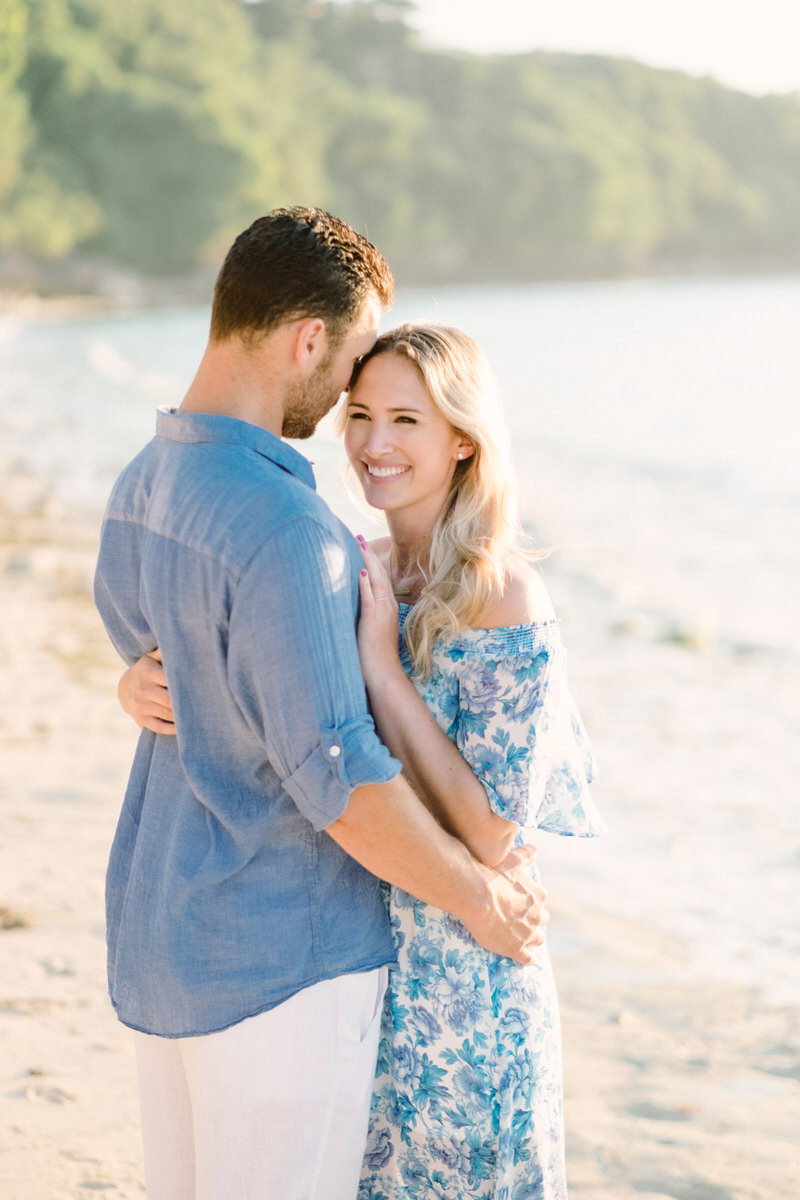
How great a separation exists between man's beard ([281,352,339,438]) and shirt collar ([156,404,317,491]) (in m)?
0.07

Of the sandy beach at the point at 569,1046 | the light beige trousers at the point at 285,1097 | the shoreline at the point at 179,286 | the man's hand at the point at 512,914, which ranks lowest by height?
the sandy beach at the point at 569,1046

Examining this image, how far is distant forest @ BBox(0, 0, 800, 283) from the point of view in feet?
245

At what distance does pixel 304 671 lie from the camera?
1.56 m

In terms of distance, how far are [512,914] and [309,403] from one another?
859mm

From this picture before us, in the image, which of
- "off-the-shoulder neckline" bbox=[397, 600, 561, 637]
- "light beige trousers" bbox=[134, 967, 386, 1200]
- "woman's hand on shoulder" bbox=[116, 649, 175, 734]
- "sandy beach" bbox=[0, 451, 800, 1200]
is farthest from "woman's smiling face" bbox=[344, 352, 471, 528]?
"sandy beach" bbox=[0, 451, 800, 1200]

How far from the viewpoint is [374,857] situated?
1699mm

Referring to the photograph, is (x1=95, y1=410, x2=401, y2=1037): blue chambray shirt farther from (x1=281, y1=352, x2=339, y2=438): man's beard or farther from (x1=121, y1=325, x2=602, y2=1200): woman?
(x1=121, y1=325, x2=602, y2=1200): woman

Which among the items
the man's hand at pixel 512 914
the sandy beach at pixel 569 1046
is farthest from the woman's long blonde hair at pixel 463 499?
the sandy beach at pixel 569 1046

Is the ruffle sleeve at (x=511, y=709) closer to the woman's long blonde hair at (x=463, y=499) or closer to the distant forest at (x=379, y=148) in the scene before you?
the woman's long blonde hair at (x=463, y=499)

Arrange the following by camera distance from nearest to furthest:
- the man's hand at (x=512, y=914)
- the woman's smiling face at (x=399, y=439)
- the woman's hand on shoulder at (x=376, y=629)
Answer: the woman's hand on shoulder at (x=376, y=629), the man's hand at (x=512, y=914), the woman's smiling face at (x=399, y=439)

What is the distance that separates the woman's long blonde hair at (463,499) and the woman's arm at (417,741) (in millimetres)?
173

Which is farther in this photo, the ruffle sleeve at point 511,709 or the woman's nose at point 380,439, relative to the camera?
the woman's nose at point 380,439

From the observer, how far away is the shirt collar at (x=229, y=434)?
1.68 m

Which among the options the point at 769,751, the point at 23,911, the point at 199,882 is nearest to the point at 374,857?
the point at 199,882
